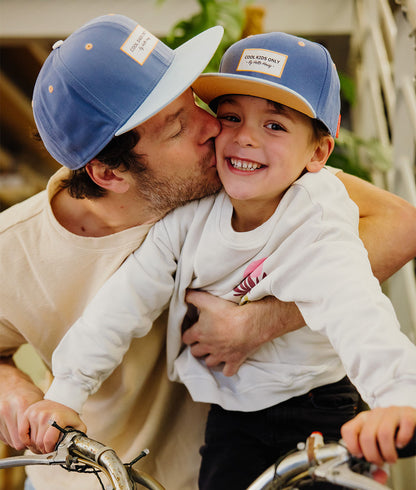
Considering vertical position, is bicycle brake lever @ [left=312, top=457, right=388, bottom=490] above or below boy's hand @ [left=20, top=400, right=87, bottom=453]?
above

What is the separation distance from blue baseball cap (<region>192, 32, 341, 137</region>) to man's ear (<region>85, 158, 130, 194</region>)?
10.3 inches

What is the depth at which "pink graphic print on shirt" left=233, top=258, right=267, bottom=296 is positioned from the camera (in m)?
1.08

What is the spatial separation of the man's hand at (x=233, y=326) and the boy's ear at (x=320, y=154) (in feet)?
0.87

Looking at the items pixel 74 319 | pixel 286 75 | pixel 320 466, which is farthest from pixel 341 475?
pixel 74 319

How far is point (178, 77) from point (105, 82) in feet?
0.43

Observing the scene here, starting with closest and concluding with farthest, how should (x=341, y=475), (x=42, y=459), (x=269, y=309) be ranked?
1. (x=341, y=475)
2. (x=42, y=459)
3. (x=269, y=309)

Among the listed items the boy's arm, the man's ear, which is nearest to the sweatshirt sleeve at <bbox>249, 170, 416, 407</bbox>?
the boy's arm

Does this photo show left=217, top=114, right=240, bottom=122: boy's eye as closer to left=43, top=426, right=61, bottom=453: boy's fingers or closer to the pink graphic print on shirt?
the pink graphic print on shirt

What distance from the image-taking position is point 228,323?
1153 mm

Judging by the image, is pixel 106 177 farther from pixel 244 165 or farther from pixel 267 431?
pixel 267 431

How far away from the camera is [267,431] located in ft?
3.84

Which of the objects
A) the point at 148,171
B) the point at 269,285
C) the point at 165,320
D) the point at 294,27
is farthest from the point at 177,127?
the point at 294,27

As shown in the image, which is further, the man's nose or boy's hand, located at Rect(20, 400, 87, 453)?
the man's nose

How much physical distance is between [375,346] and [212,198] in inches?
20.8
